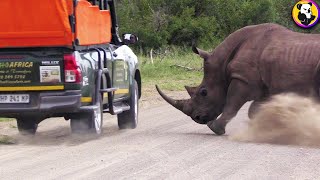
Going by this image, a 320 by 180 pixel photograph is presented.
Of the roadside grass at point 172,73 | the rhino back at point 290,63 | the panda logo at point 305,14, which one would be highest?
the rhino back at point 290,63

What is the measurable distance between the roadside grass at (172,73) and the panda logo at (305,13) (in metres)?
4.42

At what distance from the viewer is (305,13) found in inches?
1292

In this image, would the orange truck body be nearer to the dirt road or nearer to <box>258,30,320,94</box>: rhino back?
the dirt road

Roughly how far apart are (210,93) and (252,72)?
95cm

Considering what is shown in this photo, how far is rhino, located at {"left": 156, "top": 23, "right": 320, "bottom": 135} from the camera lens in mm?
11531

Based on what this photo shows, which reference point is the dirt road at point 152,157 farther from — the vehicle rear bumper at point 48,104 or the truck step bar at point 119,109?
the vehicle rear bumper at point 48,104

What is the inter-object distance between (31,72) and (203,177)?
365cm

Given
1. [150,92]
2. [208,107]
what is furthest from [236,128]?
[150,92]

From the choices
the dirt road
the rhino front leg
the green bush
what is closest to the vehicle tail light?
the dirt road

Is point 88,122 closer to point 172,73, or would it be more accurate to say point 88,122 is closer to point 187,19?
point 172,73

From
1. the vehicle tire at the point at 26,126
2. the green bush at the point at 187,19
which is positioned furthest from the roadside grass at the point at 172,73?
the vehicle tire at the point at 26,126

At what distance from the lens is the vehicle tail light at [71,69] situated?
1082cm

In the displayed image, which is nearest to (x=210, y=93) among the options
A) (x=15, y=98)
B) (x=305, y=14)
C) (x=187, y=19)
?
(x=15, y=98)

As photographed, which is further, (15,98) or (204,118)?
(204,118)
